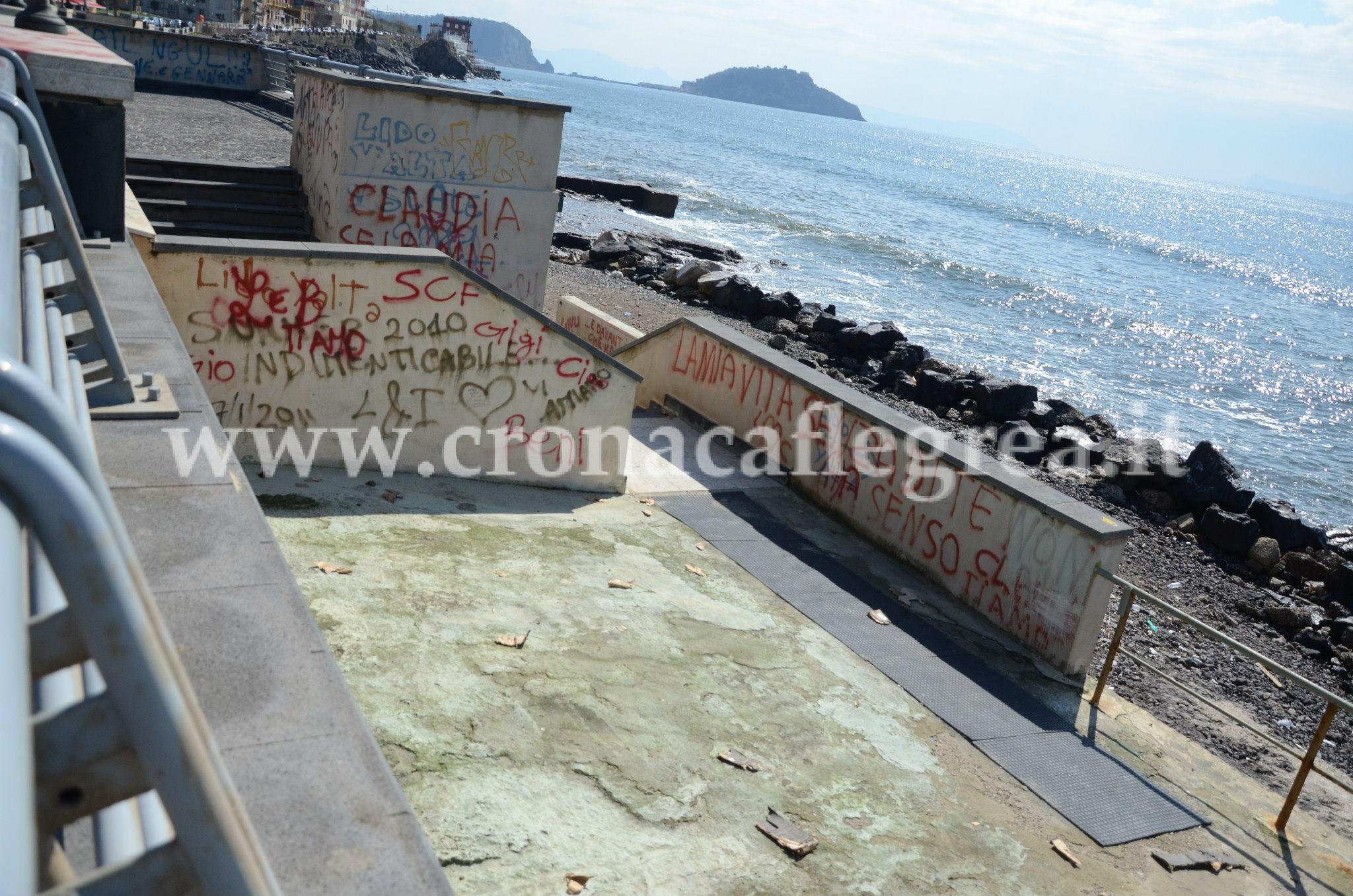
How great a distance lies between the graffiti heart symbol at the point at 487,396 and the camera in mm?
10344

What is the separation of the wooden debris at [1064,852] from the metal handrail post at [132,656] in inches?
241

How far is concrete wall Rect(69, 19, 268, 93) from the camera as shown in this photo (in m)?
24.7

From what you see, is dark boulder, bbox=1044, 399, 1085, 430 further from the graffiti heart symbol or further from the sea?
the graffiti heart symbol

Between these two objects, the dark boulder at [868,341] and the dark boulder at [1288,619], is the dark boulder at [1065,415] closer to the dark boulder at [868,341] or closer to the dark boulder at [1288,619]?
the dark boulder at [868,341]

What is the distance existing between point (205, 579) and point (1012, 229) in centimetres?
9577

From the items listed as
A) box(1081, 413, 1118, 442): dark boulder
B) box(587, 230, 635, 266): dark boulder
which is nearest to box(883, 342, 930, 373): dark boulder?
box(1081, 413, 1118, 442): dark boulder

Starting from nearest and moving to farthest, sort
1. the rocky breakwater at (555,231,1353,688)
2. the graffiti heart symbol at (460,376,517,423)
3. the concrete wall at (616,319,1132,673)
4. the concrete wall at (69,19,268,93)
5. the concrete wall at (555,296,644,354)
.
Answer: the concrete wall at (616,319,1132,673) → the graffiti heart symbol at (460,376,517,423) → the concrete wall at (555,296,644,354) → the rocky breakwater at (555,231,1353,688) → the concrete wall at (69,19,268,93)

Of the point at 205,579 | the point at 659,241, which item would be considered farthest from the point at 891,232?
the point at 205,579

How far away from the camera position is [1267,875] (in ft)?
22.2

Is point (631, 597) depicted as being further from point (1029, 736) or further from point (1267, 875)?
point (1267, 875)

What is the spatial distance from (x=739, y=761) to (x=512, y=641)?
172 cm

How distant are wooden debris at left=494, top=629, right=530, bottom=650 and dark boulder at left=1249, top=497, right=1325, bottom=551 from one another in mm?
15247

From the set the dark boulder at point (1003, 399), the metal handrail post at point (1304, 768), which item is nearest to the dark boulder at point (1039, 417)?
the dark boulder at point (1003, 399)

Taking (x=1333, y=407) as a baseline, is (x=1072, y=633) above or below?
above
